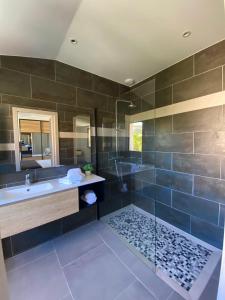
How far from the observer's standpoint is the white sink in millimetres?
1628

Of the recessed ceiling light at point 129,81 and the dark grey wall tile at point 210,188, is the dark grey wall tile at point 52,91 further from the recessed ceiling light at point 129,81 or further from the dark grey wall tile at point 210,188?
the dark grey wall tile at point 210,188

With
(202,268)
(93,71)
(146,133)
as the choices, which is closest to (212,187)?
(202,268)

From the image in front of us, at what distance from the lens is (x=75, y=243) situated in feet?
6.31

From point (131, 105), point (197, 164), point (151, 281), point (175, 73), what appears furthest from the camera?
point (131, 105)

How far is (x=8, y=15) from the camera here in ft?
3.74

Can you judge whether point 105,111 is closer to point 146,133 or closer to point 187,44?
point 146,133

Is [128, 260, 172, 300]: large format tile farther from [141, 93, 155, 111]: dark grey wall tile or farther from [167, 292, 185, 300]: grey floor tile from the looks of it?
[141, 93, 155, 111]: dark grey wall tile

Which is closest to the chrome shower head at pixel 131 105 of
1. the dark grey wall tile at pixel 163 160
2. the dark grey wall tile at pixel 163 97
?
the dark grey wall tile at pixel 163 97

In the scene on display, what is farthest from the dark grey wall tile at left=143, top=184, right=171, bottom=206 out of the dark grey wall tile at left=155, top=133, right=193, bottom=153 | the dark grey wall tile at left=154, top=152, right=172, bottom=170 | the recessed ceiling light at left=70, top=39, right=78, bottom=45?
the recessed ceiling light at left=70, top=39, right=78, bottom=45

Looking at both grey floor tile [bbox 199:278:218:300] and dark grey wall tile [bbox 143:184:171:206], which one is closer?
grey floor tile [bbox 199:278:218:300]

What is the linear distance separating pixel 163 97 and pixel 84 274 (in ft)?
8.16

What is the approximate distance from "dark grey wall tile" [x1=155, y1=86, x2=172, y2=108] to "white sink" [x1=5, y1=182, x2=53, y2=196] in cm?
199

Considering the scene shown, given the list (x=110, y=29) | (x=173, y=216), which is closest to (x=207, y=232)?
(x=173, y=216)

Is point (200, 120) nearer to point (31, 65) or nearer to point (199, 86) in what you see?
point (199, 86)
